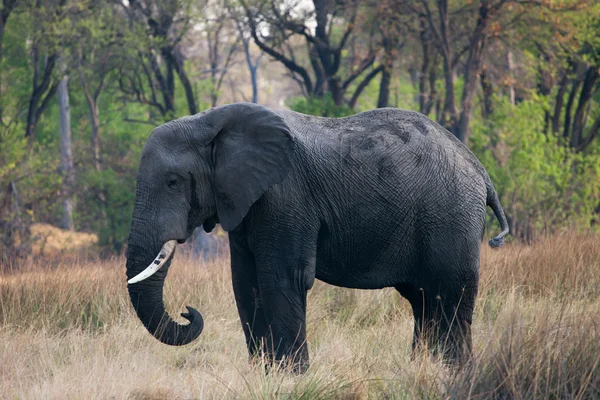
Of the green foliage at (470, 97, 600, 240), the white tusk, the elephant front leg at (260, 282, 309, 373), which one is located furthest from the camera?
the green foliage at (470, 97, 600, 240)

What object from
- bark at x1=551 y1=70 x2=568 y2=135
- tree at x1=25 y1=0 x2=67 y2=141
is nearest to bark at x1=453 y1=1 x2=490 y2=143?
bark at x1=551 y1=70 x2=568 y2=135

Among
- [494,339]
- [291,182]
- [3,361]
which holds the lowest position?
[3,361]

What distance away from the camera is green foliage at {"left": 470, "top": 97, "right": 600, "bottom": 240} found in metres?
16.4

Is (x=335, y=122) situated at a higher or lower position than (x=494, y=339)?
higher

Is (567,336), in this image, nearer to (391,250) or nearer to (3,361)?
(391,250)

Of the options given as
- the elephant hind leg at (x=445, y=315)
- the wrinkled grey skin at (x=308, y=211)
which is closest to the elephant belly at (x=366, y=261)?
the wrinkled grey skin at (x=308, y=211)

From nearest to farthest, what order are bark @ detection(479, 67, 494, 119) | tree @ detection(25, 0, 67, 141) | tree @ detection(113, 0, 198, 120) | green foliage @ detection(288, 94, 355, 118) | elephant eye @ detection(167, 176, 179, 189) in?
elephant eye @ detection(167, 176, 179, 189)
tree @ detection(25, 0, 67, 141)
green foliage @ detection(288, 94, 355, 118)
tree @ detection(113, 0, 198, 120)
bark @ detection(479, 67, 494, 119)

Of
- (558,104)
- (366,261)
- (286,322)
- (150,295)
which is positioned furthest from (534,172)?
(150,295)

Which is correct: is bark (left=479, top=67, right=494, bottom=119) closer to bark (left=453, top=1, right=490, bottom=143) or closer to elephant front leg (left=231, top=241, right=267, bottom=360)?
bark (left=453, top=1, right=490, bottom=143)

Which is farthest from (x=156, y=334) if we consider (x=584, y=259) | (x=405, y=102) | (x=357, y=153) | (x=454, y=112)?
(x=405, y=102)

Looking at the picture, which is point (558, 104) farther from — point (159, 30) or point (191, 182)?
point (191, 182)

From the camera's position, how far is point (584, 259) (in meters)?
8.84

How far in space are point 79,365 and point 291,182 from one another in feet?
5.78

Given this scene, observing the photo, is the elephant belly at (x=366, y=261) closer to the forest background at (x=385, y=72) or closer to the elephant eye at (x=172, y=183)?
the elephant eye at (x=172, y=183)
